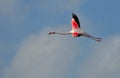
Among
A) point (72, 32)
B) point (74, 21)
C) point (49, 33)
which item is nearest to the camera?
point (72, 32)

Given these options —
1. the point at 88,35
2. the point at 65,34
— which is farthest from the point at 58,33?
the point at 88,35

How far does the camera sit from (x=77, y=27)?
5791 centimetres

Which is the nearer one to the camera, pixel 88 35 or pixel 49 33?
pixel 88 35

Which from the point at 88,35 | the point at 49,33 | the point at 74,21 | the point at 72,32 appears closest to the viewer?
the point at 88,35

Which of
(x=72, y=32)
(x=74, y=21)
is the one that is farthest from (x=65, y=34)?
(x=74, y=21)

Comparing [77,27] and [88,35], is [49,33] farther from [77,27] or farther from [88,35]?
[88,35]

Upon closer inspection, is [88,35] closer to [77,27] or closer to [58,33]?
[77,27]

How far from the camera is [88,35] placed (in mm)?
52688

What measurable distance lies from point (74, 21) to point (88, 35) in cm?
882

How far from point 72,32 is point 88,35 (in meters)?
5.33

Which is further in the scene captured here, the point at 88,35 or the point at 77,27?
the point at 77,27

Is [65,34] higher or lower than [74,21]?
lower

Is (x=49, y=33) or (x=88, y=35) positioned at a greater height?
(x=49, y=33)

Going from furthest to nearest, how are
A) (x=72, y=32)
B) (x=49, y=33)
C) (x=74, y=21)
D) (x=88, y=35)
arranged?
1. (x=49, y=33)
2. (x=74, y=21)
3. (x=72, y=32)
4. (x=88, y=35)
